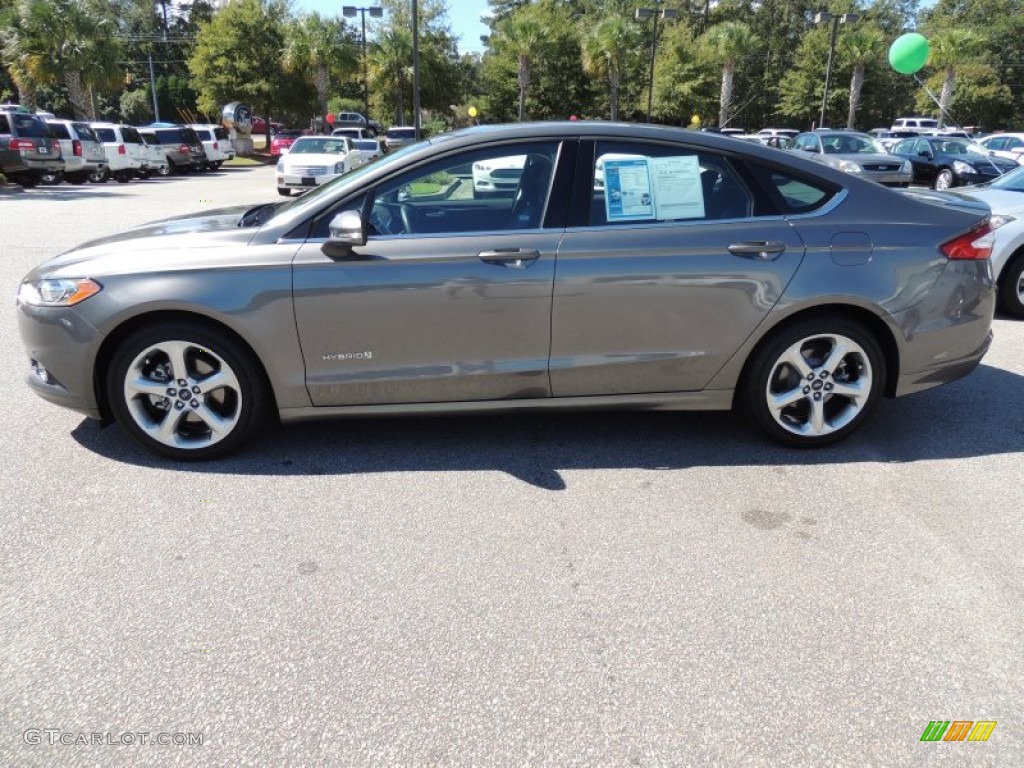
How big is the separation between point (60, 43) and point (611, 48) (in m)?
27.4

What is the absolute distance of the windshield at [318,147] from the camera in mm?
21844

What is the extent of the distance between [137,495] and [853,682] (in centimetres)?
310

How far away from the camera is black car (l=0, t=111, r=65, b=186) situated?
2136 cm

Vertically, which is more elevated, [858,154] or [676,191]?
[858,154]

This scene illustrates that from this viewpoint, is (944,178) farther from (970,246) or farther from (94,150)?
(94,150)

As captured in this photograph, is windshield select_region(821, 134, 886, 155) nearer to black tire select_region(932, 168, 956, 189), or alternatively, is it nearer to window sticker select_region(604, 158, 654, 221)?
black tire select_region(932, 168, 956, 189)

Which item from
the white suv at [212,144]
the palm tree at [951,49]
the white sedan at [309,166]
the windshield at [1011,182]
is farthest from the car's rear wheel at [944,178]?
the palm tree at [951,49]

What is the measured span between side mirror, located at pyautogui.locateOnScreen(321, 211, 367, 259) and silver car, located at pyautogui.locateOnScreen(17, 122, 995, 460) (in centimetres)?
1

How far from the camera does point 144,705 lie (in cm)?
240

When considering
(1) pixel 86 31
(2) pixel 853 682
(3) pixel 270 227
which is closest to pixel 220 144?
(1) pixel 86 31

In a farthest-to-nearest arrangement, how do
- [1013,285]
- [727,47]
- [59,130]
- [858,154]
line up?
[727,47], [59,130], [858,154], [1013,285]

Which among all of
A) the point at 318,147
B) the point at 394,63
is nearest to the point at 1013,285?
the point at 318,147

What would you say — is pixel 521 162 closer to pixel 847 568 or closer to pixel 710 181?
pixel 710 181

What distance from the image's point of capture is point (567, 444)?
4.38 metres
